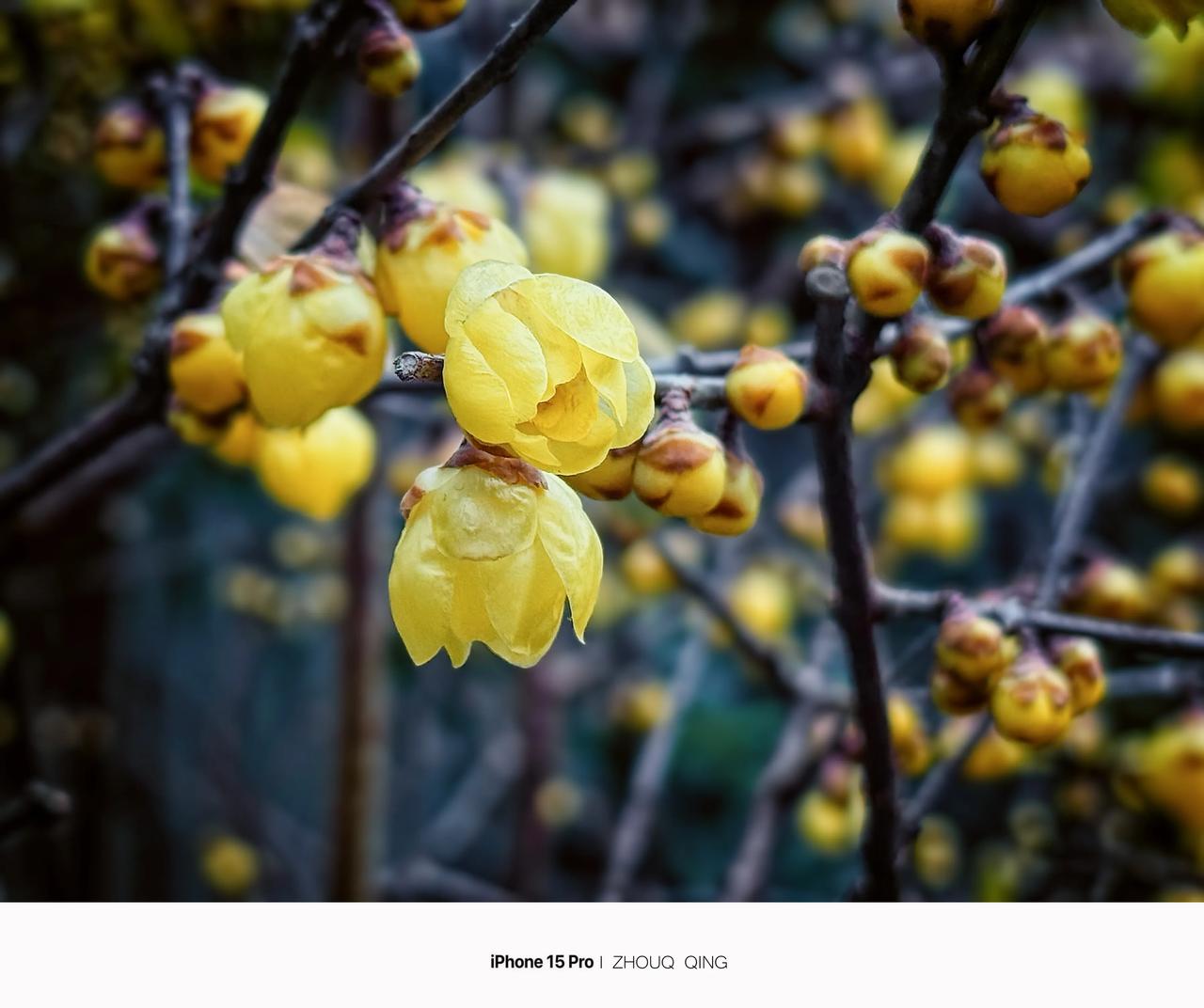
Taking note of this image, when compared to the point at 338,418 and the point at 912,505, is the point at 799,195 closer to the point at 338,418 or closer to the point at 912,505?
the point at 912,505

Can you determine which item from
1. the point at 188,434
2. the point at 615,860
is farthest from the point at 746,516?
the point at 615,860

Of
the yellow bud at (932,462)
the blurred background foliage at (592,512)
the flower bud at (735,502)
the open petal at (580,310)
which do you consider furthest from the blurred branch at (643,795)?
the open petal at (580,310)

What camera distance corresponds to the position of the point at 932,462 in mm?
1081

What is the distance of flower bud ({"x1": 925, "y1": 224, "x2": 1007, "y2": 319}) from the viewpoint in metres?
0.42

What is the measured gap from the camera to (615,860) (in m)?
0.92

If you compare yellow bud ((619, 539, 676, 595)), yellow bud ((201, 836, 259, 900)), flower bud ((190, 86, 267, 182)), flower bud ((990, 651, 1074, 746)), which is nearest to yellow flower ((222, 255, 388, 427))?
flower bud ((190, 86, 267, 182))

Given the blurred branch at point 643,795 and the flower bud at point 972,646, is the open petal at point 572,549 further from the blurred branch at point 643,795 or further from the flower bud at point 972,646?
the blurred branch at point 643,795

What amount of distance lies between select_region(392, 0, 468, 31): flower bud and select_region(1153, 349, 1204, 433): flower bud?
1.95 feet

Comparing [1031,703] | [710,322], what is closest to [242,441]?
[1031,703]

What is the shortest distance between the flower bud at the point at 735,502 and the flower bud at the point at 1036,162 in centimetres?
16

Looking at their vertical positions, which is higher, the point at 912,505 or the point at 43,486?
the point at 43,486

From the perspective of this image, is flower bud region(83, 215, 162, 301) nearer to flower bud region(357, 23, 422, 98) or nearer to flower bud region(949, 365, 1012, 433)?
flower bud region(357, 23, 422, 98)
